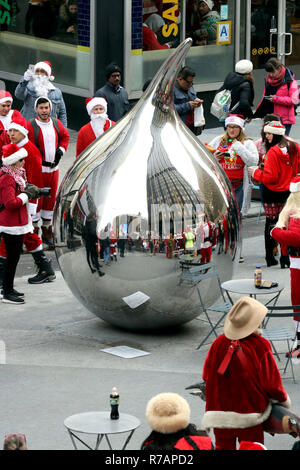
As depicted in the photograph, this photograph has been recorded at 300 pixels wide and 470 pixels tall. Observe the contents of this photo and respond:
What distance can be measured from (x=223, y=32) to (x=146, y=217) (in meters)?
13.0

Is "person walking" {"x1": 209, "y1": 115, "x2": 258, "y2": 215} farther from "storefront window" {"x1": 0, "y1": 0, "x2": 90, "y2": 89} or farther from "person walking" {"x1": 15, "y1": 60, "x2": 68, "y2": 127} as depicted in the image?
"storefront window" {"x1": 0, "y1": 0, "x2": 90, "y2": 89}

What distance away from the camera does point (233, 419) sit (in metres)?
6.91

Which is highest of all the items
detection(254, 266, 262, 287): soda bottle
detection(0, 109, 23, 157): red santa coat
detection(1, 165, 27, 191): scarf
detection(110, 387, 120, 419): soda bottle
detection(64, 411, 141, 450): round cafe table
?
detection(0, 109, 23, 157): red santa coat

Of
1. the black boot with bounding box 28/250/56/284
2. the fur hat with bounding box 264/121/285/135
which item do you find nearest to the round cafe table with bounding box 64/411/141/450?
the black boot with bounding box 28/250/56/284

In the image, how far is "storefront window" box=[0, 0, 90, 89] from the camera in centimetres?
2042

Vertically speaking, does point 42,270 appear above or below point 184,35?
below

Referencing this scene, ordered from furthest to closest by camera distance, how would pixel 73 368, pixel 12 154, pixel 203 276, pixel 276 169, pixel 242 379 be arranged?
pixel 276 169 → pixel 12 154 → pixel 203 276 → pixel 73 368 → pixel 242 379

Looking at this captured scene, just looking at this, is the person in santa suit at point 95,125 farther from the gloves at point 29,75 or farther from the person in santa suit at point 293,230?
the person in santa suit at point 293,230

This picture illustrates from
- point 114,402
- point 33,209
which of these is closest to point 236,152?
point 33,209

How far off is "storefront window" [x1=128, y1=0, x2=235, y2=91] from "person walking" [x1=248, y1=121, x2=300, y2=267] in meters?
7.70

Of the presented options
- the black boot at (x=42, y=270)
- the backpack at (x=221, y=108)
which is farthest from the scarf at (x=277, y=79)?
the black boot at (x=42, y=270)

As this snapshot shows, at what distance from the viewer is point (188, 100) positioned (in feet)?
51.2

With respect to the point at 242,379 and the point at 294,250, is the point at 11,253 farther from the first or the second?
the point at 242,379

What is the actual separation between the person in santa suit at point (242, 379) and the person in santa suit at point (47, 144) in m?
6.97
